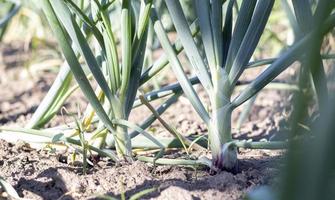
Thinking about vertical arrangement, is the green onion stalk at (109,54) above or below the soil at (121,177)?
above

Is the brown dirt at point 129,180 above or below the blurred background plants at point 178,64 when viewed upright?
below

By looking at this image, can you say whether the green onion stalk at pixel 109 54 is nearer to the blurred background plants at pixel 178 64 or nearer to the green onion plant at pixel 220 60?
the blurred background plants at pixel 178 64

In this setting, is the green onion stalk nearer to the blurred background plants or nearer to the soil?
the blurred background plants

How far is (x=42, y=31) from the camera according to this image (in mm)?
3982

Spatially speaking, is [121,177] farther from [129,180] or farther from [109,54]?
[109,54]

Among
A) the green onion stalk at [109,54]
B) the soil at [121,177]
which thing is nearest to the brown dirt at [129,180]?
the soil at [121,177]

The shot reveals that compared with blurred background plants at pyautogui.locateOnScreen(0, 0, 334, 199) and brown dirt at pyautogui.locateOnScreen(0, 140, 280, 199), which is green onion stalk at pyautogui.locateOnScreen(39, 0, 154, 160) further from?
brown dirt at pyautogui.locateOnScreen(0, 140, 280, 199)

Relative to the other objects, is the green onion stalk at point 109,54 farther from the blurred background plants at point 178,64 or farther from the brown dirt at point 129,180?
the brown dirt at point 129,180

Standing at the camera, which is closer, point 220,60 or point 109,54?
point 220,60

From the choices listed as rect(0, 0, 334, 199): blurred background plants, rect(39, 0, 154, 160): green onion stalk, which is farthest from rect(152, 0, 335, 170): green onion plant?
rect(39, 0, 154, 160): green onion stalk

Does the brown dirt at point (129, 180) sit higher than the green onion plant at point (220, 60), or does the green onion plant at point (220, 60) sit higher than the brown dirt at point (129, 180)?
the green onion plant at point (220, 60)

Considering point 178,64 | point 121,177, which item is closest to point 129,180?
point 121,177

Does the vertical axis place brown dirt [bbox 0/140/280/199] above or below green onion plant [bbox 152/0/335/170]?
below

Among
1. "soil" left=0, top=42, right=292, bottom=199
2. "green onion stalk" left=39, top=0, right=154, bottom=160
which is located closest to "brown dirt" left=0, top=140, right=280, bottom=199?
"soil" left=0, top=42, right=292, bottom=199
